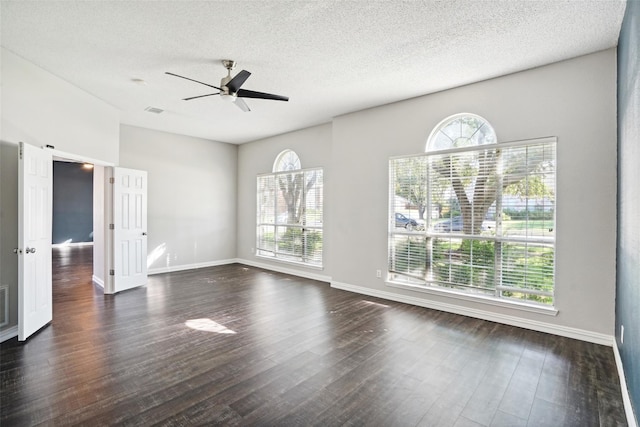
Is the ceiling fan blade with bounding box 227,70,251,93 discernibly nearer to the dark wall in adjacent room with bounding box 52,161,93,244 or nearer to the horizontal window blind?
the horizontal window blind

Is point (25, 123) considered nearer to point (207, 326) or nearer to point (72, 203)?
point (207, 326)

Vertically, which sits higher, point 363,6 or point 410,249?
point 363,6

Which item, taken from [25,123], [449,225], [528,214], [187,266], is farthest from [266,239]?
[528,214]

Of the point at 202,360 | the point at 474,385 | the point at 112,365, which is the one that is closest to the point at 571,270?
the point at 474,385

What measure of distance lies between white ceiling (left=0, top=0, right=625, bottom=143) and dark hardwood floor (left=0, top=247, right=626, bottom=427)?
9.93 feet

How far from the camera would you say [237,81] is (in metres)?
3.20

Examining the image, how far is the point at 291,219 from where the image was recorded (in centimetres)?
674

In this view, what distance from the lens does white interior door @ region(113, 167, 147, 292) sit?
5164 mm

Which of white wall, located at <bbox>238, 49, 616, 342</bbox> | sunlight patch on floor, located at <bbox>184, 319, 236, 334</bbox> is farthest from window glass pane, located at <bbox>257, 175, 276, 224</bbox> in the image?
sunlight patch on floor, located at <bbox>184, 319, 236, 334</bbox>

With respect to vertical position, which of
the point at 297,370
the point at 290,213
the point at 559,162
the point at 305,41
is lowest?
the point at 297,370

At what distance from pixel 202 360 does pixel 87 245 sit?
1037 centimetres

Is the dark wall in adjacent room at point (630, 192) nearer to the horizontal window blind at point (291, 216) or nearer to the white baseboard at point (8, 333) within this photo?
the horizontal window blind at point (291, 216)

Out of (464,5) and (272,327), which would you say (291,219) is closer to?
(272,327)

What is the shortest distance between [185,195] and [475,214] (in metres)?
5.96
